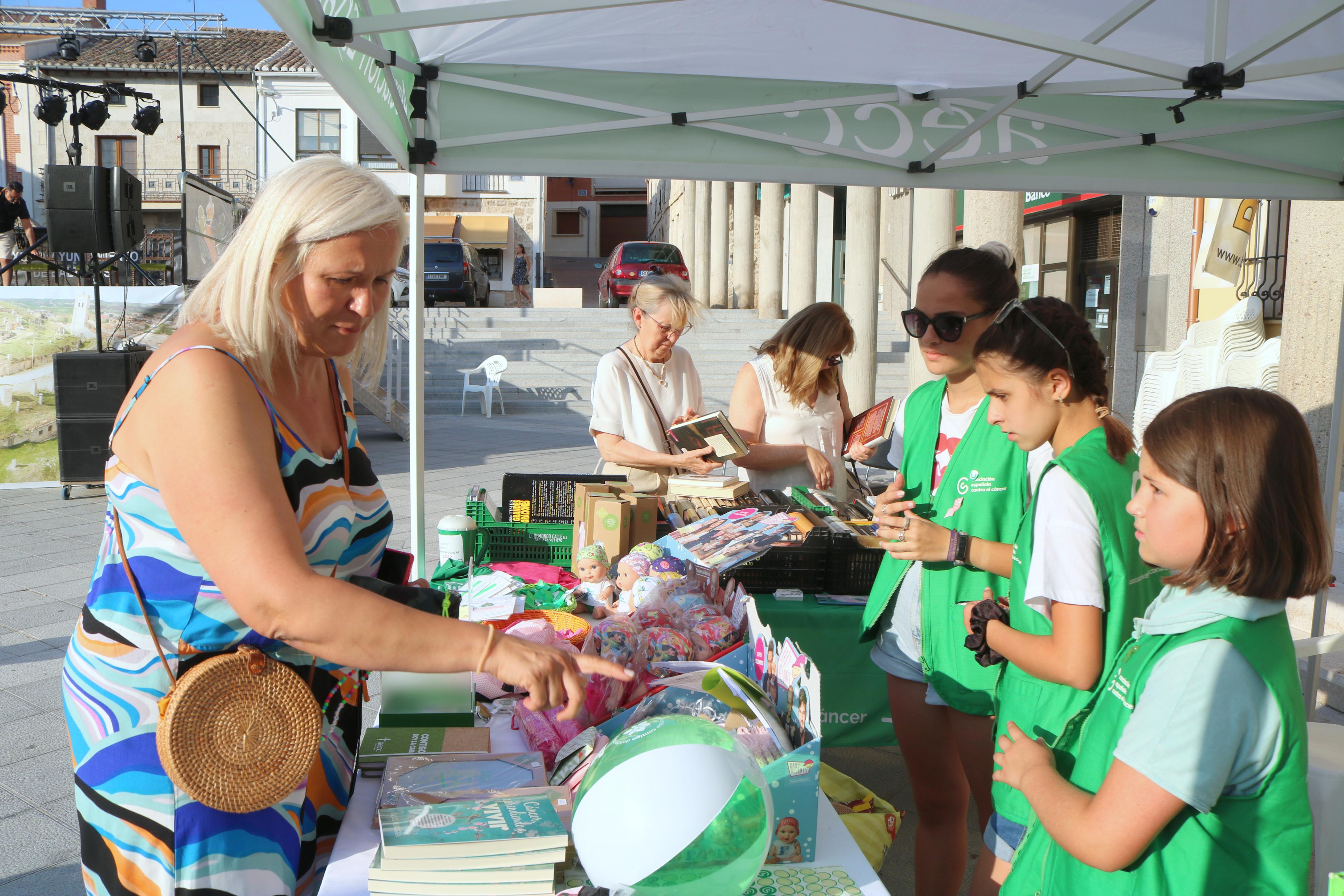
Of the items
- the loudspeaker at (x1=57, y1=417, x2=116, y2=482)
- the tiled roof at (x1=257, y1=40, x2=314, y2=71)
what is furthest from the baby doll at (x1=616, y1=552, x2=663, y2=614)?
the tiled roof at (x1=257, y1=40, x2=314, y2=71)

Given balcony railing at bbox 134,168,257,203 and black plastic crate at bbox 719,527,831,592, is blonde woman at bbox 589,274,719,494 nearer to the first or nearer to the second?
black plastic crate at bbox 719,527,831,592

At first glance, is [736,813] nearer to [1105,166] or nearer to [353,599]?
[353,599]

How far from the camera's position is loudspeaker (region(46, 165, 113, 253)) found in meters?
8.20

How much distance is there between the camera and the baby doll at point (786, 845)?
4.81 feet

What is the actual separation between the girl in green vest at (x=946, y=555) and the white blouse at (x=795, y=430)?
1391 millimetres

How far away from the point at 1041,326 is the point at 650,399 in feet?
7.34

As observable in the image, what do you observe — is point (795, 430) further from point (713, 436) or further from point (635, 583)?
point (635, 583)

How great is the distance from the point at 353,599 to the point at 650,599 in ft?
4.22

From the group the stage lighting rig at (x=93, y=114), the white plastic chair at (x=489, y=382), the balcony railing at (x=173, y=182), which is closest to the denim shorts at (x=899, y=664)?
the stage lighting rig at (x=93, y=114)

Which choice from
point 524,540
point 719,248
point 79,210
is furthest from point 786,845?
point 719,248

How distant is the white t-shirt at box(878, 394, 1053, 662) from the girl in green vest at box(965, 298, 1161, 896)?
276 mm

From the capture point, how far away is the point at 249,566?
1.20 m

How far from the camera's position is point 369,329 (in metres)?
1.70

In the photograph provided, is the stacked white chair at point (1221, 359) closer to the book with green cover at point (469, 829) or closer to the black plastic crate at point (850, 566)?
the black plastic crate at point (850, 566)
